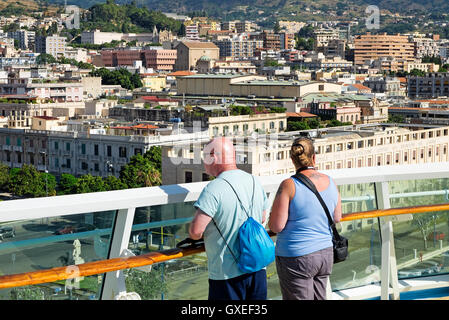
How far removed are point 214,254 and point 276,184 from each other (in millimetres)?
416

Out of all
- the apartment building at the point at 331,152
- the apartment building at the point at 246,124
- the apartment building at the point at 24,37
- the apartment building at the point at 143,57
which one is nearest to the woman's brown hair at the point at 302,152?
the apartment building at the point at 331,152

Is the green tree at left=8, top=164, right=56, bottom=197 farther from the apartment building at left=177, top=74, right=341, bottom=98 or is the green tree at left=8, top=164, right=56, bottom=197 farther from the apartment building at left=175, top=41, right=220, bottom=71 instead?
the apartment building at left=175, top=41, right=220, bottom=71

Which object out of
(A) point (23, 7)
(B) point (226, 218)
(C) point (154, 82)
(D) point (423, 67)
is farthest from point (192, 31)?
(B) point (226, 218)

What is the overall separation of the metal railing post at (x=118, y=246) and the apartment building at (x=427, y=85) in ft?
222

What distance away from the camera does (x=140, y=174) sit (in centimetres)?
2738

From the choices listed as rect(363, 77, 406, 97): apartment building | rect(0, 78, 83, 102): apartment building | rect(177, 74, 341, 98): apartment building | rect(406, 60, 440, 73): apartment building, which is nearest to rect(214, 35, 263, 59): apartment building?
rect(406, 60, 440, 73): apartment building

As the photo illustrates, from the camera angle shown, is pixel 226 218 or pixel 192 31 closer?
pixel 226 218

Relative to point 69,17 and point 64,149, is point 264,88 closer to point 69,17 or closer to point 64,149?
point 64,149

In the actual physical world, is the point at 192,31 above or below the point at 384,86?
above

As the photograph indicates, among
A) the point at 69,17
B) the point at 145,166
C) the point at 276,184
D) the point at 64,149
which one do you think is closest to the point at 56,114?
the point at 64,149

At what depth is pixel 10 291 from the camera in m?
2.58

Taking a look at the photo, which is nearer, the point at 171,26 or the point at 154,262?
the point at 154,262

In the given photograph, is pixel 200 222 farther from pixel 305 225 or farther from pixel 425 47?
pixel 425 47

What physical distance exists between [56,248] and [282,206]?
2.27ft
